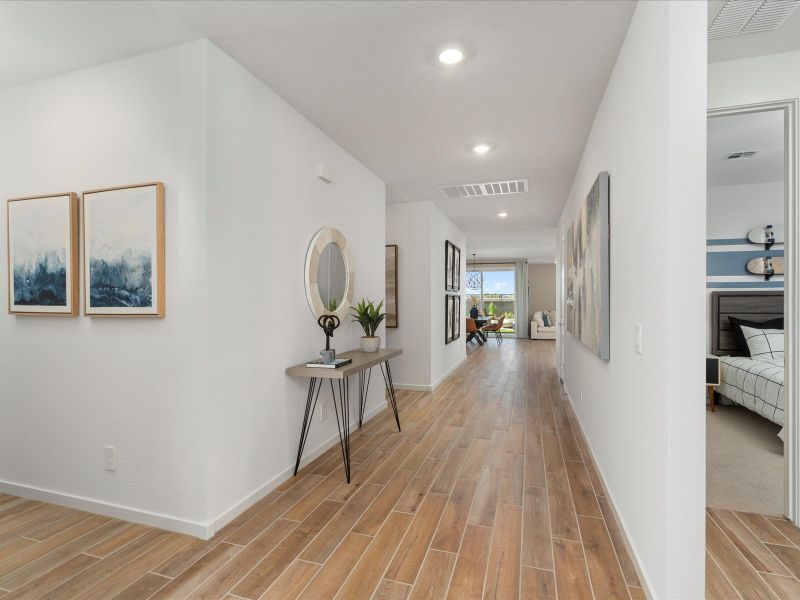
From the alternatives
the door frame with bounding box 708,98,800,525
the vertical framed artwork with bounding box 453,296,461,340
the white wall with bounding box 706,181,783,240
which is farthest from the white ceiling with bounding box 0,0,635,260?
the vertical framed artwork with bounding box 453,296,461,340

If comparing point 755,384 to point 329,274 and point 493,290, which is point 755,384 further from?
point 493,290

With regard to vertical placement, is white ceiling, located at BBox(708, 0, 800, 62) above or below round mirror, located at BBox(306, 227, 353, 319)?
above

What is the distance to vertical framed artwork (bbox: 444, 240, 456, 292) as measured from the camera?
20.2 feet

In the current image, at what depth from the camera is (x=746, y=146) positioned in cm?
353

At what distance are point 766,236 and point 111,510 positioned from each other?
20.4 ft

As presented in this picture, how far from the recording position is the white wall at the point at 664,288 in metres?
1.36

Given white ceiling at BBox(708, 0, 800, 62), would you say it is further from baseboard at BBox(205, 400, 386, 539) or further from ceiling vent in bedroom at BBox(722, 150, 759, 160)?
baseboard at BBox(205, 400, 386, 539)

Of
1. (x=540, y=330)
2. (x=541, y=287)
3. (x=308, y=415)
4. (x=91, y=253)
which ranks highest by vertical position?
(x=541, y=287)

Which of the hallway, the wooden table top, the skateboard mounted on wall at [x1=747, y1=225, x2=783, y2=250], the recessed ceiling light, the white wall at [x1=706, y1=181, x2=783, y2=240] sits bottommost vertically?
the hallway

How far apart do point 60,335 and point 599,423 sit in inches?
128

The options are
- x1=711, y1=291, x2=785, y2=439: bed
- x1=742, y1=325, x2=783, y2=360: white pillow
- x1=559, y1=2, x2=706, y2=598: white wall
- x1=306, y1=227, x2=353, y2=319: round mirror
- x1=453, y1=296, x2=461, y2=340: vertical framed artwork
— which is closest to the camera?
x1=559, y1=2, x2=706, y2=598: white wall

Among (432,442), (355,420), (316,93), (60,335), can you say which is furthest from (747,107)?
(60,335)

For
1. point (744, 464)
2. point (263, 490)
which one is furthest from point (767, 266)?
point (263, 490)

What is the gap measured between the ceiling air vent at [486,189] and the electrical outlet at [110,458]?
375cm
